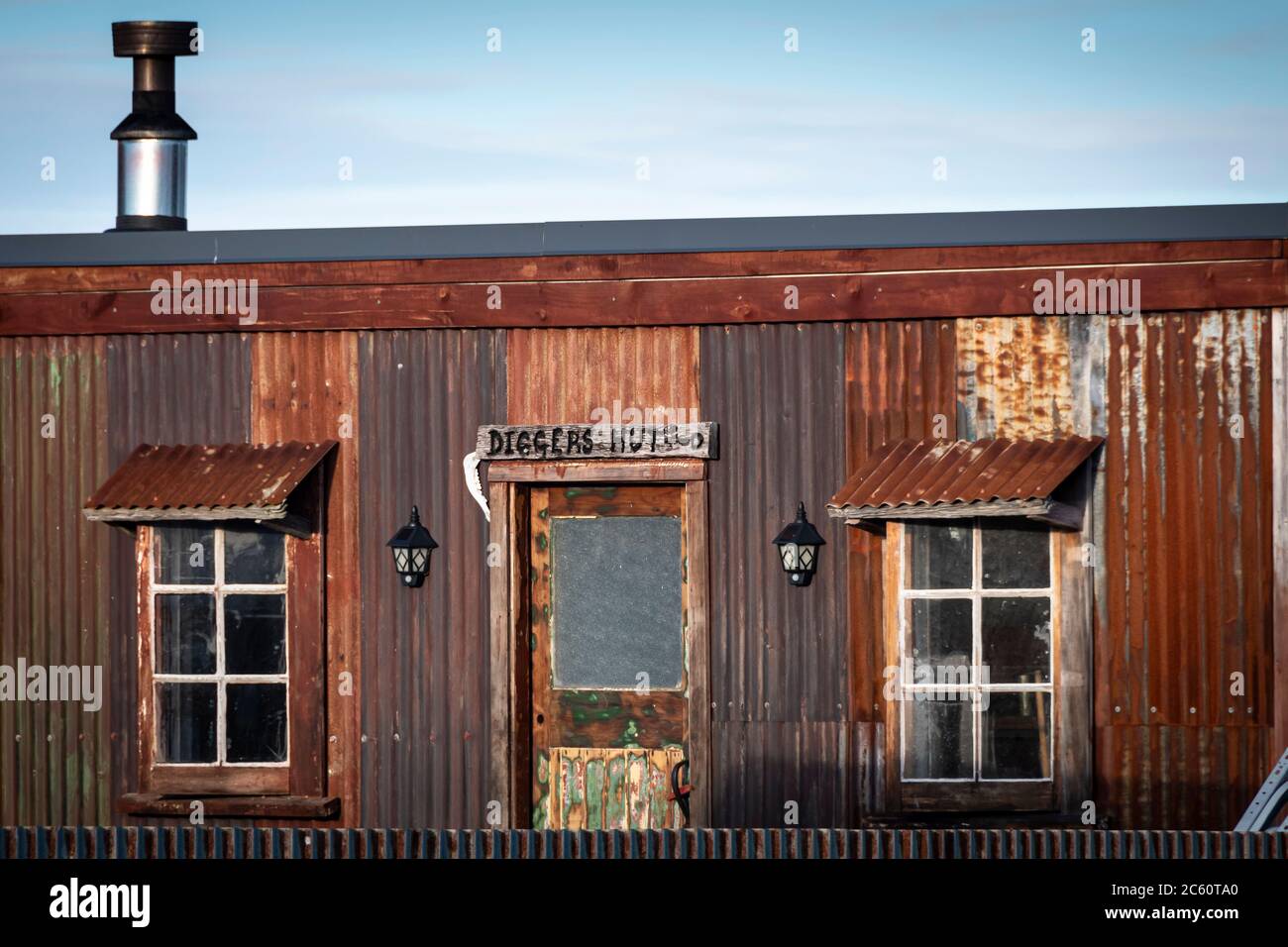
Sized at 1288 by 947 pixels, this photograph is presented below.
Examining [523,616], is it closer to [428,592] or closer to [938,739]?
[428,592]

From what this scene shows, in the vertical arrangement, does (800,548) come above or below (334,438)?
below

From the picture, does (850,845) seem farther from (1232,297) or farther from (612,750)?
(1232,297)

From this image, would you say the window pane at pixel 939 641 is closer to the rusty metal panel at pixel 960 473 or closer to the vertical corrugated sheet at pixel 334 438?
the rusty metal panel at pixel 960 473

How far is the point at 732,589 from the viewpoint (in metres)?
10.3

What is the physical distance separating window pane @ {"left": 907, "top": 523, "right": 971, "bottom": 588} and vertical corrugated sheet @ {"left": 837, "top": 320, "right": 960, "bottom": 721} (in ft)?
0.74

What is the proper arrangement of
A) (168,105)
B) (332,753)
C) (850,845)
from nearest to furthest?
(850,845) < (332,753) < (168,105)

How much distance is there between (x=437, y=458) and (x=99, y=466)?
2.24 metres

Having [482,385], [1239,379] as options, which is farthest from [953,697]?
[482,385]

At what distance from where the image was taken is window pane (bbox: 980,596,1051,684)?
32.7 feet

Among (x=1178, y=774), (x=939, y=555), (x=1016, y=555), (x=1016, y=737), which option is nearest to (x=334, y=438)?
(x=939, y=555)

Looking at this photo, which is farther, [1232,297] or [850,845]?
[1232,297]

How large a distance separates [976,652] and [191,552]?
494cm

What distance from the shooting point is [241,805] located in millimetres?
10477

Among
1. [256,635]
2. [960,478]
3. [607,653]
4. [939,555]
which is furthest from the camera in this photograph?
[256,635]
